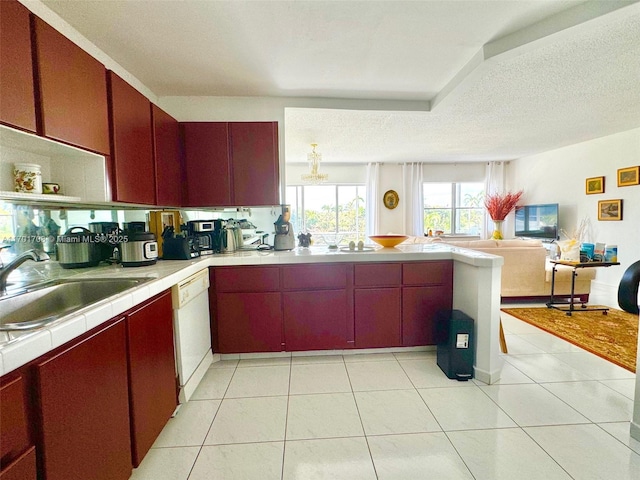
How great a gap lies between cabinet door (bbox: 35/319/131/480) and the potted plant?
6.94 m

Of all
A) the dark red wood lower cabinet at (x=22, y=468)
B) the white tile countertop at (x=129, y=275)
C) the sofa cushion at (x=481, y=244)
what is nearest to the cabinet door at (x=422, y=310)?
the white tile countertop at (x=129, y=275)

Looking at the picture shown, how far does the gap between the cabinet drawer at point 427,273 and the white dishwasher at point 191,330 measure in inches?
64.1

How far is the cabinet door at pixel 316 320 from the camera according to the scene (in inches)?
93.7

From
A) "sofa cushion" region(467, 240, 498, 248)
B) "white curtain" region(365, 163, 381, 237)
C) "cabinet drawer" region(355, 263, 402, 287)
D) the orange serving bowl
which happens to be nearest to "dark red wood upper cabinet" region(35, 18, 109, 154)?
"cabinet drawer" region(355, 263, 402, 287)

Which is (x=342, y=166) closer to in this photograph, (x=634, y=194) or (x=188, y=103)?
(x=188, y=103)

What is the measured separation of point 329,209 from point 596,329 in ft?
16.9

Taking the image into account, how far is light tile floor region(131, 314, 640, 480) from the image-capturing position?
1.36m

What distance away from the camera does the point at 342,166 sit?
270 inches

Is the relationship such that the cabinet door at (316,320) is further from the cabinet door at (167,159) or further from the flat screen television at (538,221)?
the flat screen television at (538,221)

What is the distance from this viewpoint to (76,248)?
1.79 m

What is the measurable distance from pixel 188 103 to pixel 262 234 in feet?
4.89

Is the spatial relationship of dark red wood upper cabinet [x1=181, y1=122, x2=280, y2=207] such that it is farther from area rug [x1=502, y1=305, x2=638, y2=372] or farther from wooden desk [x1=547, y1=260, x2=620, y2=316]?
wooden desk [x1=547, y1=260, x2=620, y2=316]

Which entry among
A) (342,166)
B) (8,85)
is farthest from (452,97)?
(342,166)

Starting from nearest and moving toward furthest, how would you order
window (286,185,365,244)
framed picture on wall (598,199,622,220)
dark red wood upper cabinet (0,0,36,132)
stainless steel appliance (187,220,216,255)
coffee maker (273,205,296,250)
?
1. dark red wood upper cabinet (0,0,36,132)
2. stainless steel appliance (187,220,216,255)
3. coffee maker (273,205,296,250)
4. framed picture on wall (598,199,622,220)
5. window (286,185,365,244)
